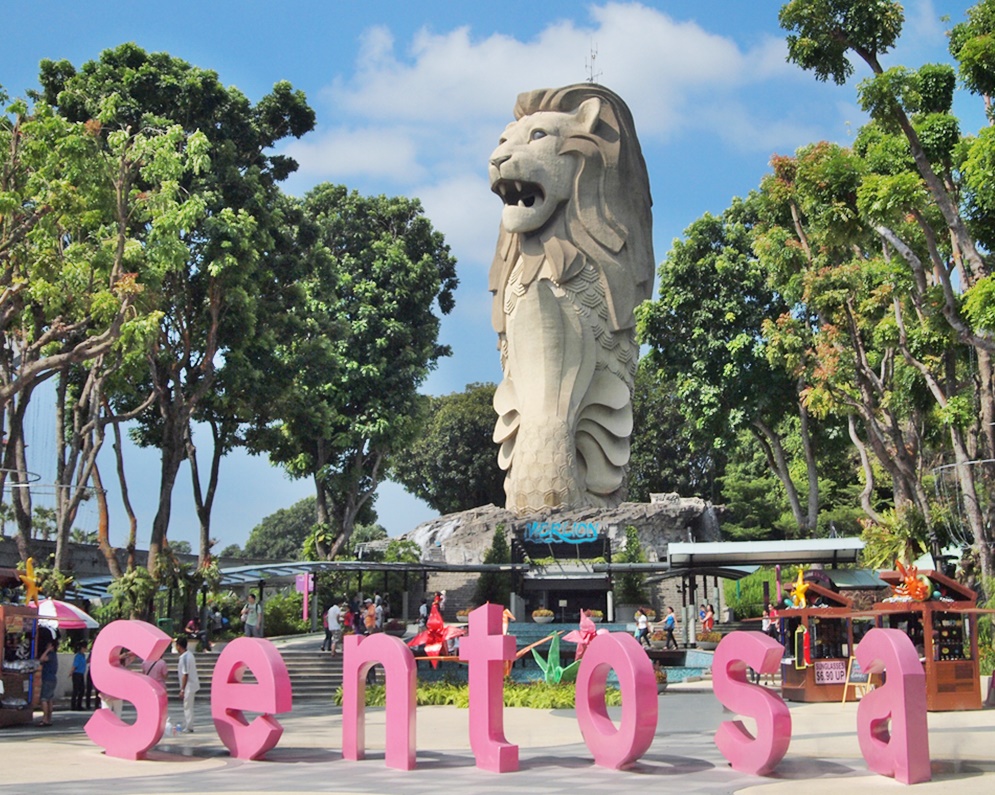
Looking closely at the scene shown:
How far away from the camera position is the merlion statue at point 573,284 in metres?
37.9

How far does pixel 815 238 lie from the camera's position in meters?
25.9

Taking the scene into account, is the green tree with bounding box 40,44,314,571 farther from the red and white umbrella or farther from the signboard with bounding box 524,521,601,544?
the signboard with bounding box 524,521,601,544

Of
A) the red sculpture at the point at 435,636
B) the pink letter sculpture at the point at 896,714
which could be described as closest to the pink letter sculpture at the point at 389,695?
the pink letter sculpture at the point at 896,714

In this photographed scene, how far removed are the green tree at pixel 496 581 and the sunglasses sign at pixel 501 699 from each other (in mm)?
19777

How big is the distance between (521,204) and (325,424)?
10129mm

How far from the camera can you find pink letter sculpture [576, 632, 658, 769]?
34.9 feet

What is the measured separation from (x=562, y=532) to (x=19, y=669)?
1946 centimetres

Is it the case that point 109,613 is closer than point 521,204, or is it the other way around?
point 109,613

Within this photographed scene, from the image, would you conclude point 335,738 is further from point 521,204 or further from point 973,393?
point 521,204

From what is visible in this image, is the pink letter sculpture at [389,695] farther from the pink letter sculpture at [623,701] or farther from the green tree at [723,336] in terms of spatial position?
the green tree at [723,336]

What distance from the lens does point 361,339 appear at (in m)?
41.6

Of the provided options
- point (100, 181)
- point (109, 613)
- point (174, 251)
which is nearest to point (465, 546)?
point (109, 613)

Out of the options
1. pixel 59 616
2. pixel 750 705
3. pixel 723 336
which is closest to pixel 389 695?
pixel 750 705

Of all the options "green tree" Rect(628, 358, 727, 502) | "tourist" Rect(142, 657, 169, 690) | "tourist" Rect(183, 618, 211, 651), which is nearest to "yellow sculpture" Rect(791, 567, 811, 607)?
"tourist" Rect(142, 657, 169, 690)
